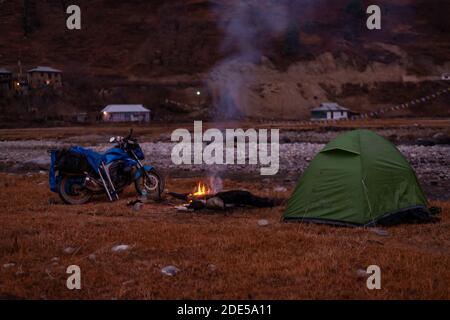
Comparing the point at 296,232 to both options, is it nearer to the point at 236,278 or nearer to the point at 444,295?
the point at 236,278

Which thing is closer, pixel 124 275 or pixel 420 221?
pixel 124 275

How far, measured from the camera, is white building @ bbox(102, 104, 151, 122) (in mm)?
66188

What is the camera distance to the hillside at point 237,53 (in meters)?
74.6

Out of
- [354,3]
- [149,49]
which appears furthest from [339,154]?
[354,3]

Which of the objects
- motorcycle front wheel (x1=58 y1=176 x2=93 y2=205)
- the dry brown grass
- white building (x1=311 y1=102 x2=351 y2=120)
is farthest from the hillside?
the dry brown grass

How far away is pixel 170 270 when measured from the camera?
6566 millimetres

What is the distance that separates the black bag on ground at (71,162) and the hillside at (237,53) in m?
55.8

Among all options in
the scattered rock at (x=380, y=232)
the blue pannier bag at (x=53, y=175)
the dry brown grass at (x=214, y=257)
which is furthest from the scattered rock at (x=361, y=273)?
the blue pannier bag at (x=53, y=175)

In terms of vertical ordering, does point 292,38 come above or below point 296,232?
above

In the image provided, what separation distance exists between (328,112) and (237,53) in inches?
1001

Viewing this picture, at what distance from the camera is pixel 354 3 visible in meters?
99.6

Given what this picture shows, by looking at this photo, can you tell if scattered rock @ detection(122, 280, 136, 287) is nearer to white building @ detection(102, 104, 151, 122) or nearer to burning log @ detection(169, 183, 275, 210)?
burning log @ detection(169, 183, 275, 210)
